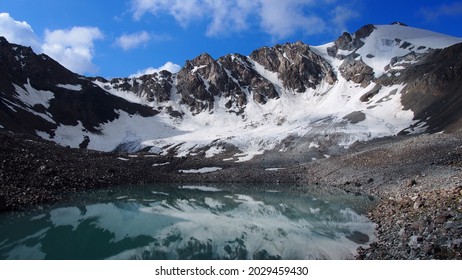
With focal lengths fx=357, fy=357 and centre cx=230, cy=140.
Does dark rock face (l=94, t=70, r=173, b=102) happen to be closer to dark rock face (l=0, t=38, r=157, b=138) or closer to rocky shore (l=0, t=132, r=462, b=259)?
dark rock face (l=0, t=38, r=157, b=138)

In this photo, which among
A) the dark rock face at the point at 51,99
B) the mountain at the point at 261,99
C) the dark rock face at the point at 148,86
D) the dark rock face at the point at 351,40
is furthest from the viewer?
the dark rock face at the point at 351,40

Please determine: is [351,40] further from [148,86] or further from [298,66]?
[148,86]

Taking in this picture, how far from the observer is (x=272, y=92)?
172 meters

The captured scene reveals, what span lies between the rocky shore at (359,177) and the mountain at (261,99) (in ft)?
58.2

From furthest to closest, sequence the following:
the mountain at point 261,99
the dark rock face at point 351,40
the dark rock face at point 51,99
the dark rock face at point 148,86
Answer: the dark rock face at point 351,40 → the dark rock face at point 148,86 → the dark rock face at point 51,99 → the mountain at point 261,99

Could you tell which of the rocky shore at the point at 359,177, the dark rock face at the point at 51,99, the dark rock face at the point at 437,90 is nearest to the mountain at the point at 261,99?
the dark rock face at the point at 437,90

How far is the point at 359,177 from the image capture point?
56.1m

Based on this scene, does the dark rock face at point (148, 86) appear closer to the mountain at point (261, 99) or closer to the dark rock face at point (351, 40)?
the mountain at point (261, 99)

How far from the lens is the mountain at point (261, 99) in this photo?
99.0 meters

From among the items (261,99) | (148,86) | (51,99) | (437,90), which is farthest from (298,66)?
(51,99)

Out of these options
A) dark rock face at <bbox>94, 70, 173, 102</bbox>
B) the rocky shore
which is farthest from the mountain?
the rocky shore

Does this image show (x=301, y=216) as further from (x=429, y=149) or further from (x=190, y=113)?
(x=190, y=113)

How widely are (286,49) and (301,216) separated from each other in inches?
6898
